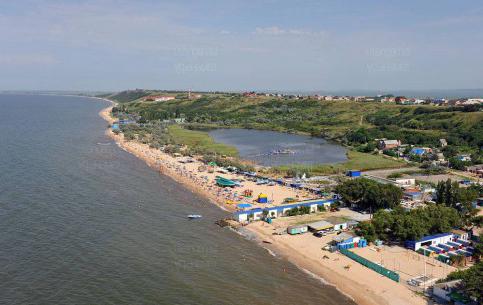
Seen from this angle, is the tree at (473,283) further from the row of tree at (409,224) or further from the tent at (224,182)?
the tent at (224,182)

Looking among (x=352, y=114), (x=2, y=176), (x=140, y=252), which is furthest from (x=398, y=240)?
(x=352, y=114)

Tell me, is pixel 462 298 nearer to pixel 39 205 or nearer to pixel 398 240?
pixel 398 240

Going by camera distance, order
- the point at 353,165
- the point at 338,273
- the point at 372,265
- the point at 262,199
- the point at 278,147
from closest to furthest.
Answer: the point at 338,273 < the point at 372,265 < the point at 262,199 < the point at 353,165 < the point at 278,147

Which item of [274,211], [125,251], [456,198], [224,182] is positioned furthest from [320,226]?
[224,182]

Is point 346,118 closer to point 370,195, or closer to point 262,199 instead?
point 262,199

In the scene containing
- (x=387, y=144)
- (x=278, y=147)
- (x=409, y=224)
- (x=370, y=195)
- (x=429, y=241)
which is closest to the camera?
(x=429, y=241)

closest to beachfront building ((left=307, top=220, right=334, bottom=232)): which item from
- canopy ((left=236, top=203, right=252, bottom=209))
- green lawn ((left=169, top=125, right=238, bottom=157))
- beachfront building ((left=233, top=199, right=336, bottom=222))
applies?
beachfront building ((left=233, top=199, right=336, bottom=222))

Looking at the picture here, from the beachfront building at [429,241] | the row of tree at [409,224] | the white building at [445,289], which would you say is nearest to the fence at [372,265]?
the white building at [445,289]
